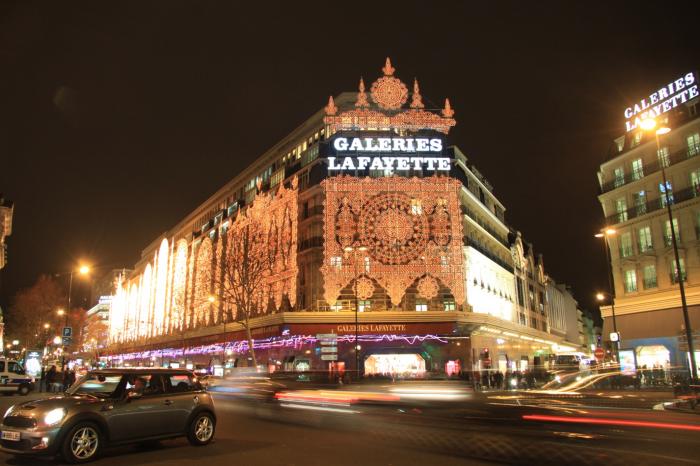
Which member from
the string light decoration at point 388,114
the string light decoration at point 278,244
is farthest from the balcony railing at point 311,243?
the string light decoration at point 388,114

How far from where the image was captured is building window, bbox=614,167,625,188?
137ft

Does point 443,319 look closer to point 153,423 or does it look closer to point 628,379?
point 628,379

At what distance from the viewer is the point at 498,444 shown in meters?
10.2

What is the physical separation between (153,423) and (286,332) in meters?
30.6

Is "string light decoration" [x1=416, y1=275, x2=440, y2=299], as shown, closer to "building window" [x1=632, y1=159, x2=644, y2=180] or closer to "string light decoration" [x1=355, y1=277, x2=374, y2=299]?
"string light decoration" [x1=355, y1=277, x2=374, y2=299]

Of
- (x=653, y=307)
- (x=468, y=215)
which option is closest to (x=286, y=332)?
(x=468, y=215)

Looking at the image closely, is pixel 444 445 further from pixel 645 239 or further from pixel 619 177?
pixel 619 177

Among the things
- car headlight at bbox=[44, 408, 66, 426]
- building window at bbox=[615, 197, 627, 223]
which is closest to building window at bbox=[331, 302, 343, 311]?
building window at bbox=[615, 197, 627, 223]

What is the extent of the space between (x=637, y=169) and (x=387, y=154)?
62.1 ft

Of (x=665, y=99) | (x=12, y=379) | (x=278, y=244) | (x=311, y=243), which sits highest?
(x=665, y=99)

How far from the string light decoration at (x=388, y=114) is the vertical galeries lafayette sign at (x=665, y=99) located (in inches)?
540

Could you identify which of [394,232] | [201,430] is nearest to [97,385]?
[201,430]

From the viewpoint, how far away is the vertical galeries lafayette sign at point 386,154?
42906mm

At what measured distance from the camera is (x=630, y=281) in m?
39.8
